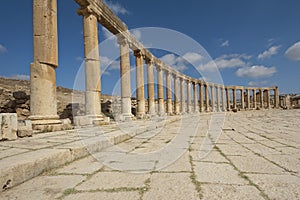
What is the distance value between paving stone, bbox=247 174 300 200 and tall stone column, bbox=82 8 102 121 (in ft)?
23.7

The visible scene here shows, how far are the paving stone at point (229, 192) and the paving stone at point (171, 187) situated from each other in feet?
0.37

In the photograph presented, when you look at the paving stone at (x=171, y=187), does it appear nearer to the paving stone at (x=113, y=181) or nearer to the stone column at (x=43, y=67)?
the paving stone at (x=113, y=181)

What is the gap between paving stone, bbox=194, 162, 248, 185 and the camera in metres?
2.18

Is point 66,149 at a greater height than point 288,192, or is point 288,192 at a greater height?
point 66,149

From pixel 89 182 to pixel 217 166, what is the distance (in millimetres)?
1626

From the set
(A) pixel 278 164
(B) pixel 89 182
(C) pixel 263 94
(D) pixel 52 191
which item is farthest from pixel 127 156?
(C) pixel 263 94

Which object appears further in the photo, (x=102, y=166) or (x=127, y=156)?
(x=127, y=156)

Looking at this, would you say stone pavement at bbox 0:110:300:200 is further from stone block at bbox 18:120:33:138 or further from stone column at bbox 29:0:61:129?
stone column at bbox 29:0:61:129

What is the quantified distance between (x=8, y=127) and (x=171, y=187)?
3609 mm

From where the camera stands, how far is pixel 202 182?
7.05ft

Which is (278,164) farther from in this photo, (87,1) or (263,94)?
(263,94)

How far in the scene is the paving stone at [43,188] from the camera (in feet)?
6.12

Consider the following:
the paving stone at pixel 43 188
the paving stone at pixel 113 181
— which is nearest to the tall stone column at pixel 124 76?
the paving stone at pixel 113 181

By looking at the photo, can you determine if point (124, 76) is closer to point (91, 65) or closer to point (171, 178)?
point (91, 65)
